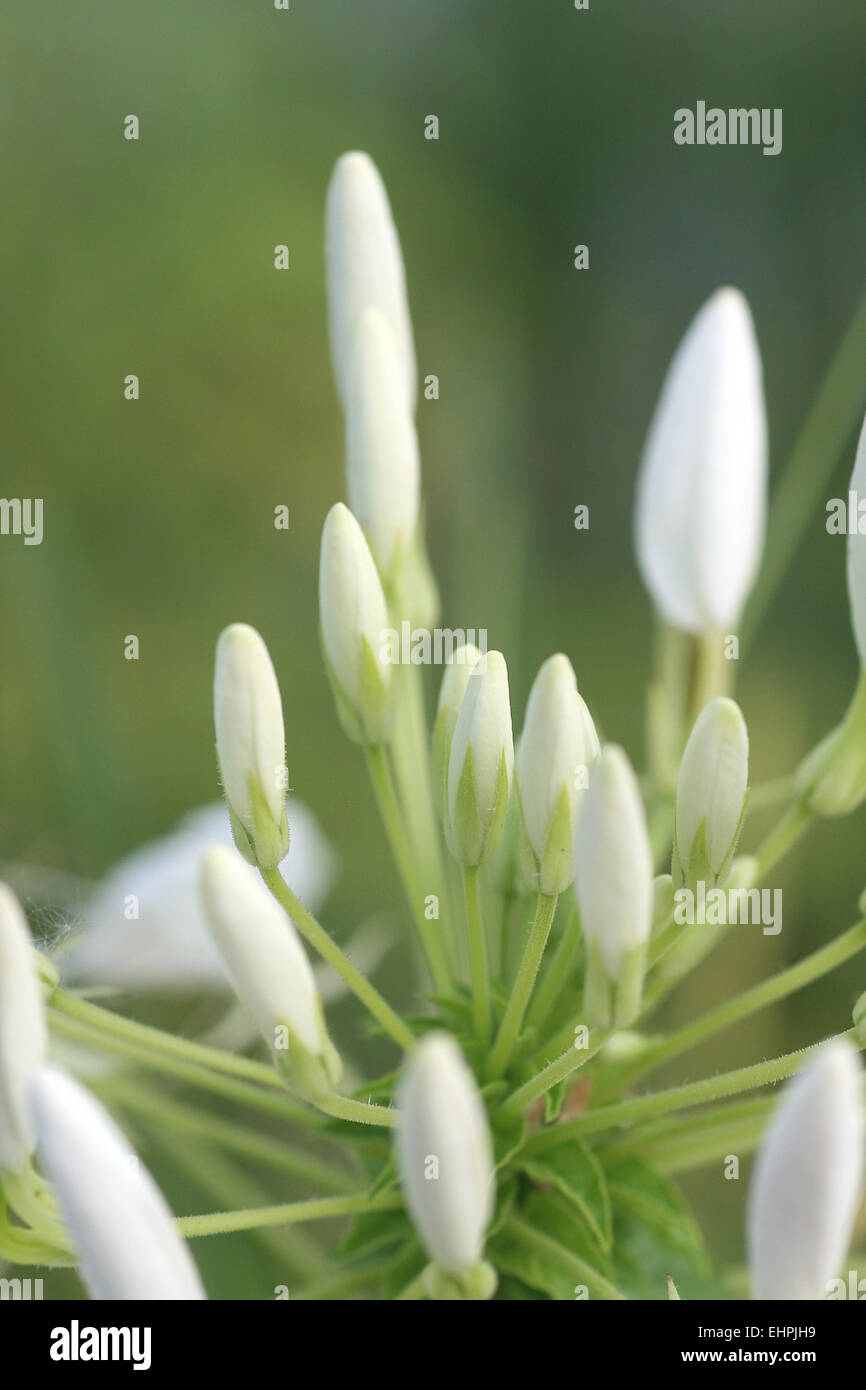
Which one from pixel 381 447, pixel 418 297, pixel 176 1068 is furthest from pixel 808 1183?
pixel 418 297

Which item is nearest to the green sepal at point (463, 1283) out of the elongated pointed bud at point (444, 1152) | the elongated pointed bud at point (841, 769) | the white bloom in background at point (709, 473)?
the elongated pointed bud at point (444, 1152)

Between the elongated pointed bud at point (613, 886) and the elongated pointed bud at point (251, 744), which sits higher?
the elongated pointed bud at point (251, 744)

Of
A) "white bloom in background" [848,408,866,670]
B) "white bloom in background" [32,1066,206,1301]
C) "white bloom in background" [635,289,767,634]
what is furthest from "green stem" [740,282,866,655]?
"white bloom in background" [32,1066,206,1301]

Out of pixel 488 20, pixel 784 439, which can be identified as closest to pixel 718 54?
pixel 488 20

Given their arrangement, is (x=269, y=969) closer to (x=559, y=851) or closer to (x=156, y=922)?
(x=559, y=851)

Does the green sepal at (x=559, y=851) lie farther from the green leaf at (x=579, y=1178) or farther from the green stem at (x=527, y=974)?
the green leaf at (x=579, y=1178)

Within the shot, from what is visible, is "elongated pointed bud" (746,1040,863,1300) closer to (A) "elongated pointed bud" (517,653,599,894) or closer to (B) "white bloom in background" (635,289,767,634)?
(A) "elongated pointed bud" (517,653,599,894)

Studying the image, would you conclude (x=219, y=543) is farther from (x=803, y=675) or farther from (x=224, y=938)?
(x=224, y=938)
